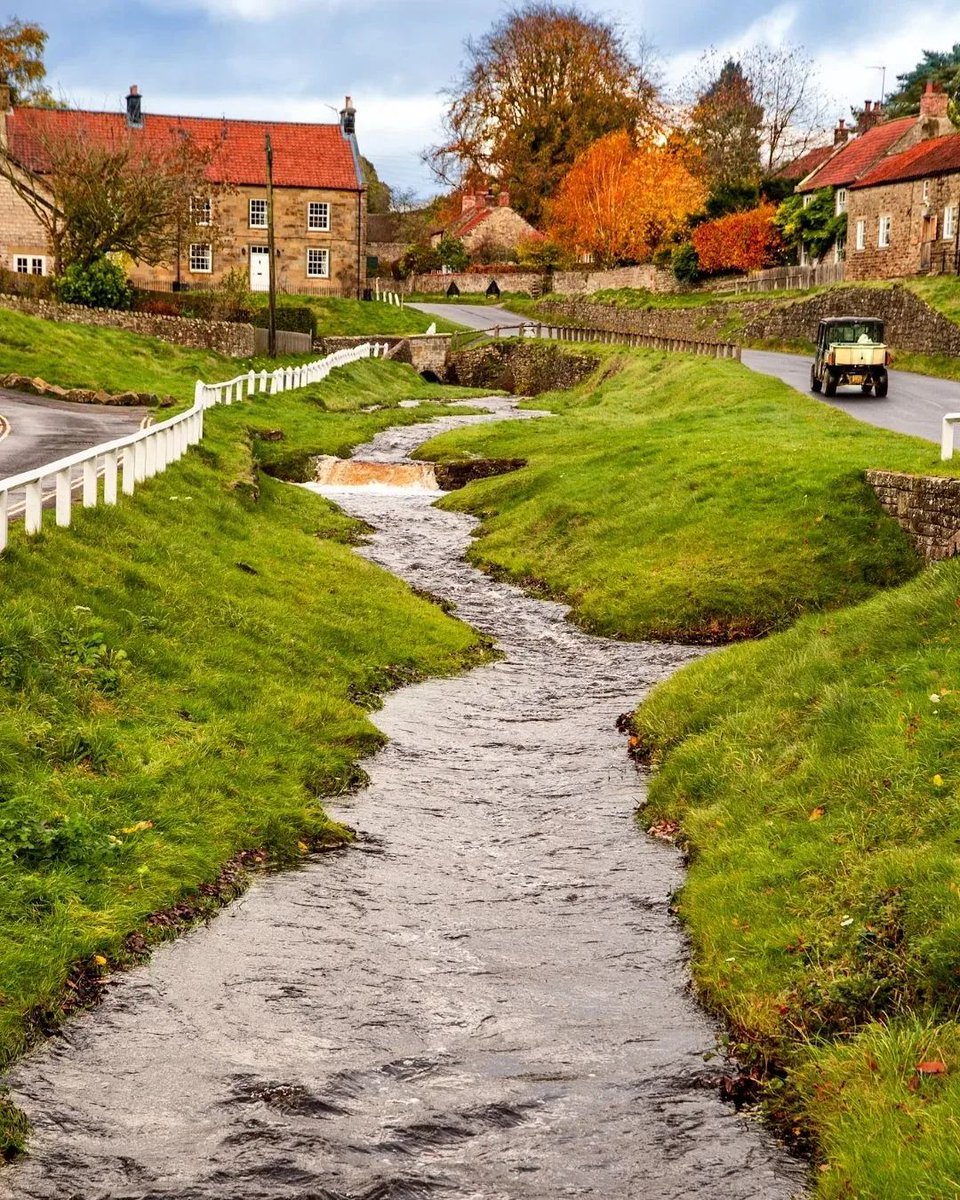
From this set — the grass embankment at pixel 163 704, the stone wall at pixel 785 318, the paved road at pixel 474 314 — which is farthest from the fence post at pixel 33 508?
the paved road at pixel 474 314

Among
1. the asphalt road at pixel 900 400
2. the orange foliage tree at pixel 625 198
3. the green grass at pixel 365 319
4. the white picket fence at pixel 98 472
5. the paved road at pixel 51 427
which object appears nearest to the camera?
the white picket fence at pixel 98 472

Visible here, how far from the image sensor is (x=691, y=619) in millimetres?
23234

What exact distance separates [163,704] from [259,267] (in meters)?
74.4

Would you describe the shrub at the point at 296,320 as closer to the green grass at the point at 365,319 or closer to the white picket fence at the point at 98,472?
the green grass at the point at 365,319

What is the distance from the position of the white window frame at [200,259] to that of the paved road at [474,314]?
1329 centimetres

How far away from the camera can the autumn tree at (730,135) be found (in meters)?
91.8

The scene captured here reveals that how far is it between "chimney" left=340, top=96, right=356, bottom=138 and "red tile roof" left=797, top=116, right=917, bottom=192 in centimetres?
2766

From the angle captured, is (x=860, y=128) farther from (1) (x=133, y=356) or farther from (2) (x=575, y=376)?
(1) (x=133, y=356)

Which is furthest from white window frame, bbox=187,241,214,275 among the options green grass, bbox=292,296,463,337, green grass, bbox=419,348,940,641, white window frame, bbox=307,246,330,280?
green grass, bbox=419,348,940,641

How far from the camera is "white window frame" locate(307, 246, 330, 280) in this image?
281 feet

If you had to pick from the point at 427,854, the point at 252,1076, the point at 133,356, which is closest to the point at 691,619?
the point at 427,854

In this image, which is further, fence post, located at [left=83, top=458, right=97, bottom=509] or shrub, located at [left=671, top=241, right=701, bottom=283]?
shrub, located at [left=671, top=241, right=701, bottom=283]

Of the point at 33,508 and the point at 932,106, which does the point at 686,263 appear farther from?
the point at 33,508

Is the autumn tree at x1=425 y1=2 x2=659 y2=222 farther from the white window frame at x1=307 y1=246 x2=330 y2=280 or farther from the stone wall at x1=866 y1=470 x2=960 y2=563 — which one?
the stone wall at x1=866 y1=470 x2=960 y2=563
